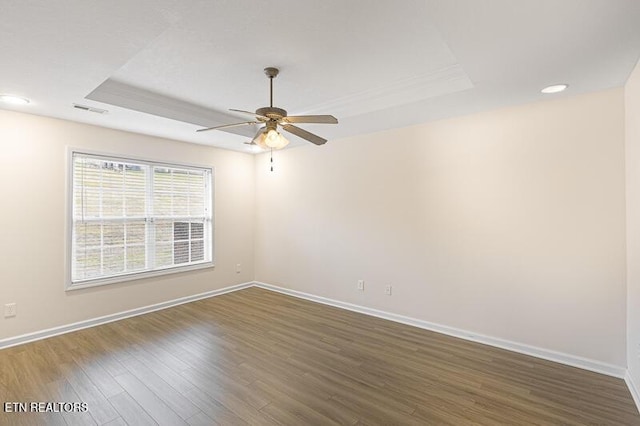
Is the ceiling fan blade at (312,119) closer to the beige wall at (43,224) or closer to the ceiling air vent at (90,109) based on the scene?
the ceiling air vent at (90,109)

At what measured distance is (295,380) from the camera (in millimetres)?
2537

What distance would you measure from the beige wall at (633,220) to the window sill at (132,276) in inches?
196

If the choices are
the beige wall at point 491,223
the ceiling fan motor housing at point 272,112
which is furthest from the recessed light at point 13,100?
the beige wall at point 491,223

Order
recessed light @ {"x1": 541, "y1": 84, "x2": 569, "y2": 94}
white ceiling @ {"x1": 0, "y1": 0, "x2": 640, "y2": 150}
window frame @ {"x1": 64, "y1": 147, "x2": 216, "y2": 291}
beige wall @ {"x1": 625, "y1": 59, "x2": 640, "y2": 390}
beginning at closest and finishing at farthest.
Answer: white ceiling @ {"x1": 0, "y1": 0, "x2": 640, "y2": 150} → beige wall @ {"x1": 625, "y1": 59, "x2": 640, "y2": 390} → recessed light @ {"x1": 541, "y1": 84, "x2": 569, "y2": 94} → window frame @ {"x1": 64, "y1": 147, "x2": 216, "y2": 291}

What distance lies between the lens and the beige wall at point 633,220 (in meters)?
2.21

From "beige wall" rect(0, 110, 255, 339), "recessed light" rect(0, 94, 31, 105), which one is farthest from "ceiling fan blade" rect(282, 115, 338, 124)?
"beige wall" rect(0, 110, 255, 339)

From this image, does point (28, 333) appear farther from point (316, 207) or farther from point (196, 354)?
point (316, 207)

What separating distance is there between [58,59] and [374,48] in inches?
88.9

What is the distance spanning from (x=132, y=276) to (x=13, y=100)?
2.31m

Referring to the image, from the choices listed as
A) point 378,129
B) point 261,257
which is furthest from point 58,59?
point 261,257

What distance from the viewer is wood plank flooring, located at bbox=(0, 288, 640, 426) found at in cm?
210

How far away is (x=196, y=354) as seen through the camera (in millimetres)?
2982

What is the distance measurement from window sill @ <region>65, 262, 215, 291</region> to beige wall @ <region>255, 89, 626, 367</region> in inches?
72.0

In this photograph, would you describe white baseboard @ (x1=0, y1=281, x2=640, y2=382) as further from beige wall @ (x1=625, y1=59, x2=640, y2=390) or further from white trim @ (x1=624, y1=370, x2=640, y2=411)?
beige wall @ (x1=625, y1=59, x2=640, y2=390)
